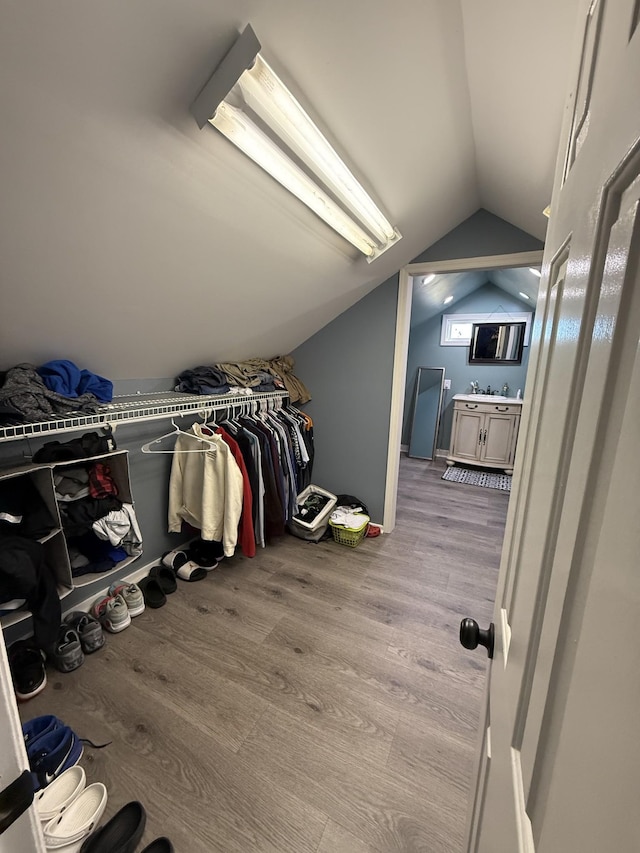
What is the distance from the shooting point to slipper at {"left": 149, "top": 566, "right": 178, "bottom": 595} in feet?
6.84

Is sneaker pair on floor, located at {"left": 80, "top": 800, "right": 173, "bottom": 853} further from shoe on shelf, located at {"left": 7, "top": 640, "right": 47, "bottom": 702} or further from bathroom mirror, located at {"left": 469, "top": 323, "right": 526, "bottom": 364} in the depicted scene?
bathroom mirror, located at {"left": 469, "top": 323, "right": 526, "bottom": 364}

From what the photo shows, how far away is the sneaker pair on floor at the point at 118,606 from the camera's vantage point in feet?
5.85

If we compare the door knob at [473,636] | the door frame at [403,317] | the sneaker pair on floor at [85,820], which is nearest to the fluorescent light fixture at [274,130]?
the door frame at [403,317]

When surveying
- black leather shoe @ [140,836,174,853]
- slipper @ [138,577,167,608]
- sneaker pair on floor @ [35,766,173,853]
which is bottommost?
black leather shoe @ [140,836,174,853]

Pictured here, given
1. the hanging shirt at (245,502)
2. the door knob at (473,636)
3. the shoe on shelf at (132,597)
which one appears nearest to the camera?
the door knob at (473,636)

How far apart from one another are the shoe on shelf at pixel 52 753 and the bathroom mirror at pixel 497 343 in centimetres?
528

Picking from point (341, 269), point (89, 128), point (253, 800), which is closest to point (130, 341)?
point (89, 128)

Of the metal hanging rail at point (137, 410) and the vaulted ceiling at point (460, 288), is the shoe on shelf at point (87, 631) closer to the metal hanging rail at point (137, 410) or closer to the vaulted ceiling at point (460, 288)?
the metal hanging rail at point (137, 410)

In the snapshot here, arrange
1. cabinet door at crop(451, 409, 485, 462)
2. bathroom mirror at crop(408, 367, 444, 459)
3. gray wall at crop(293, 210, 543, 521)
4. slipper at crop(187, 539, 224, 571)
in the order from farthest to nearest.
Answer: bathroom mirror at crop(408, 367, 444, 459), cabinet door at crop(451, 409, 485, 462), gray wall at crop(293, 210, 543, 521), slipper at crop(187, 539, 224, 571)

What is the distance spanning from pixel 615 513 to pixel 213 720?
176 centimetres

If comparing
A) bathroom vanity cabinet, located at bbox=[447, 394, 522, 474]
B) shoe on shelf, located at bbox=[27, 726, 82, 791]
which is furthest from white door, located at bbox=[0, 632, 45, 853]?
bathroom vanity cabinet, located at bbox=[447, 394, 522, 474]

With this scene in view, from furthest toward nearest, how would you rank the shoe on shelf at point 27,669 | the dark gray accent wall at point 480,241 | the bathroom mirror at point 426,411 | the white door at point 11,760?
the bathroom mirror at point 426,411
the dark gray accent wall at point 480,241
the shoe on shelf at point 27,669
the white door at point 11,760

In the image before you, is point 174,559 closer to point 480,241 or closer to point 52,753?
point 52,753

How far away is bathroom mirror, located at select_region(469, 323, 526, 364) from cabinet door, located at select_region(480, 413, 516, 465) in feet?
3.00
